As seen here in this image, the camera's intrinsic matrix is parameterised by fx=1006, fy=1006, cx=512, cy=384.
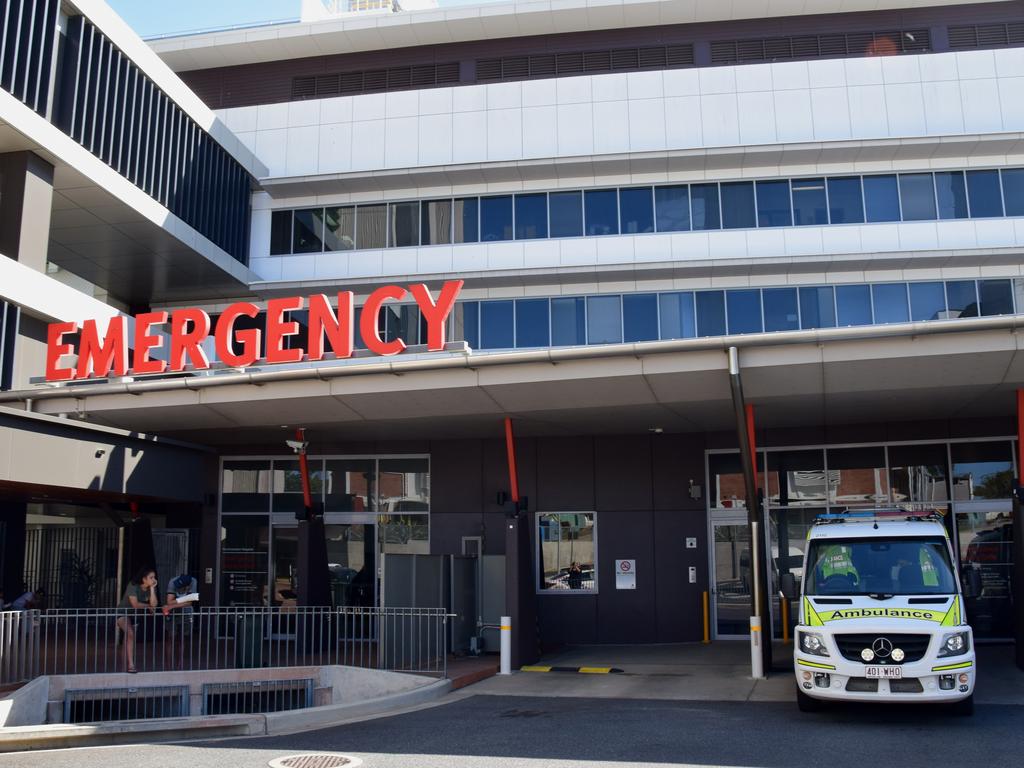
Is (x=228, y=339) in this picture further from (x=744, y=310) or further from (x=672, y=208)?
(x=744, y=310)

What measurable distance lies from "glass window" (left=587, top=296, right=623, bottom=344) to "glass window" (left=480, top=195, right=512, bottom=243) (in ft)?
9.97

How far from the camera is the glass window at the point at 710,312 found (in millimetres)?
24453

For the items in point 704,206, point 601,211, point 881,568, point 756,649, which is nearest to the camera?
point 881,568

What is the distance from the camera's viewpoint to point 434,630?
18.3 metres

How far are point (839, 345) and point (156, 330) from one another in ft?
58.0

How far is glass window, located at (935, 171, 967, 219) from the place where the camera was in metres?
24.5

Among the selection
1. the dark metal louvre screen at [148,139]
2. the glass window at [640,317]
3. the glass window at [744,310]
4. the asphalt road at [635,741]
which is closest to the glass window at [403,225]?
the dark metal louvre screen at [148,139]

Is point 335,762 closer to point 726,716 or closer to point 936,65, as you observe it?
point 726,716

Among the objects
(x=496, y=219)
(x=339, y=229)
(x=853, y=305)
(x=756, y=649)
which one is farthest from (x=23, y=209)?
(x=853, y=305)

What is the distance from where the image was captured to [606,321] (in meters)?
25.0

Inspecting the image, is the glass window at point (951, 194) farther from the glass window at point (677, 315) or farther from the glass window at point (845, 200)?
the glass window at point (677, 315)

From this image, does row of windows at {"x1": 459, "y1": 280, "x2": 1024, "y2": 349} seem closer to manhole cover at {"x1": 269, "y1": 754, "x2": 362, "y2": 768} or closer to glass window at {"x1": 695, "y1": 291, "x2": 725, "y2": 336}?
glass window at {"x1": 695, "y1": 291, "x2": 725, "y2": 336}

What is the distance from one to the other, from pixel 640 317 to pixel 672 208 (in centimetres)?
298

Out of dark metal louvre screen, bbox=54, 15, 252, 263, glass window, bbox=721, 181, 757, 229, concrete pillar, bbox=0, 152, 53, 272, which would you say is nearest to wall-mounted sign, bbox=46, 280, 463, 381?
concrete pillar, bbox=0, 152, 53, 272
